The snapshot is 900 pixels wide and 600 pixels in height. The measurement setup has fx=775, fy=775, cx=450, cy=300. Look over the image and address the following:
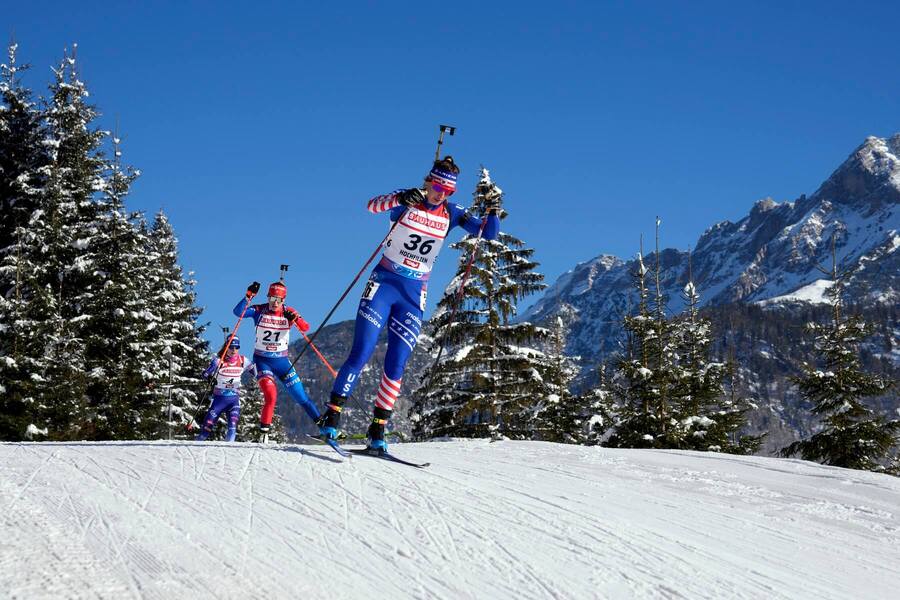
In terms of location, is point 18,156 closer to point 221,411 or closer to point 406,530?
point 221,411

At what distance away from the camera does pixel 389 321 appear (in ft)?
27.1

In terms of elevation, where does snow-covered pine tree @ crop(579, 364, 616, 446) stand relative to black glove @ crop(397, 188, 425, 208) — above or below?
below

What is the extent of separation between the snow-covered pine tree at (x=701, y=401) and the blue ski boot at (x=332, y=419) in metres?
17.5

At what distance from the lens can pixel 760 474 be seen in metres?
8.38

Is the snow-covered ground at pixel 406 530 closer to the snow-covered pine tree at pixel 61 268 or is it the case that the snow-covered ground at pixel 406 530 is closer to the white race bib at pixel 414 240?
the white race bib at pixel 414 240

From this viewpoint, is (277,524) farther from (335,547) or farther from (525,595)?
(525,595)

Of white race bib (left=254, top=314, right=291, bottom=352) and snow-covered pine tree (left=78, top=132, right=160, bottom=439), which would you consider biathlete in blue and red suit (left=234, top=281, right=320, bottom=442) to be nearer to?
white race bib (left=254, top=314, right=291, bottom=352)

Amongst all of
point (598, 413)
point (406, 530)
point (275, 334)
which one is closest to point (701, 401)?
point (598, 413)

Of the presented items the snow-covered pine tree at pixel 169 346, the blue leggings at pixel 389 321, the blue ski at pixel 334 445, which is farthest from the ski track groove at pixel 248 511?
the snow-covered pine tree at pixel 169 346

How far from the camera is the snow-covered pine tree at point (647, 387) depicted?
2355 centimetres

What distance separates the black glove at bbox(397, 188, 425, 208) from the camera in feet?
26.0

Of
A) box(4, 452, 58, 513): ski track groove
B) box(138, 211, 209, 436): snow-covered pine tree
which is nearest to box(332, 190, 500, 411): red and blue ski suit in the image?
box(4, 452, 58, 513): ski track groove

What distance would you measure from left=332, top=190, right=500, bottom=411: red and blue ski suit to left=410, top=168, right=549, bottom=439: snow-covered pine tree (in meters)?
16.4

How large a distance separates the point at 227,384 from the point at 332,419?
9.99m
